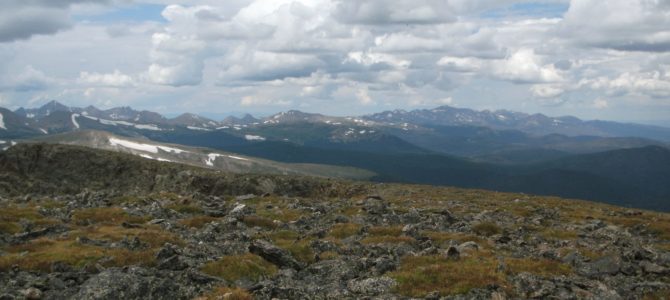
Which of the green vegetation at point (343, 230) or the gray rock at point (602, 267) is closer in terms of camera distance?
the gray rock at point (602, 267)

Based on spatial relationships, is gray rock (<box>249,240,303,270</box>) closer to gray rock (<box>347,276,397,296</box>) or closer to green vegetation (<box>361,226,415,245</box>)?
gray rock (<box>347,276,397,296</box>)

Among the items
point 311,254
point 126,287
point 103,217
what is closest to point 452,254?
point 311,254

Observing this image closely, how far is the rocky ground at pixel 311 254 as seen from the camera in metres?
20.7

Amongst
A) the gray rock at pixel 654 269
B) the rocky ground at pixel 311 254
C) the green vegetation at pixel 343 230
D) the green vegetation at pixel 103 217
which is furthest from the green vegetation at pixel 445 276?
the green vegetation at pixel 103 217

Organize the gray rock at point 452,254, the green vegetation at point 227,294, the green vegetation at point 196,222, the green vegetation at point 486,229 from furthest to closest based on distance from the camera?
the green vegetation at point 486,229 → the green vegetation at point 196,222 → the gray rock at point 452,254 → the green vegetation at point 227,294

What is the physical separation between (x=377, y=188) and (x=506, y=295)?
77.2m

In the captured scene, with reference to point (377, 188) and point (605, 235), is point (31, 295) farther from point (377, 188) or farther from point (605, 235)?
point (377, 188)

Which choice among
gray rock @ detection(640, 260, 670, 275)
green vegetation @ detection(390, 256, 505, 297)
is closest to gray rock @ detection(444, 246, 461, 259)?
green vegetation @ detection(390, 256, 505, 297)

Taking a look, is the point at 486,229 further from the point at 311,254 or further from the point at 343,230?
the point at 311,254

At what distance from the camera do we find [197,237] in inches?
1235

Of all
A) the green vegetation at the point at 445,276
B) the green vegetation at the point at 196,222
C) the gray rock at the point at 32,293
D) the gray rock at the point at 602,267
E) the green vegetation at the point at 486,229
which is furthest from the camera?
the green vegetation at the point at 486,229

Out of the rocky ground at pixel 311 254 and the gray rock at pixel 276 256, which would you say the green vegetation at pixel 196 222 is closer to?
the rocky ground at pixel 311 254

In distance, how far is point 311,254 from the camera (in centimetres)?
2827

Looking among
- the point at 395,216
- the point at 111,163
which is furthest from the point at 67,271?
the point at 111,163
